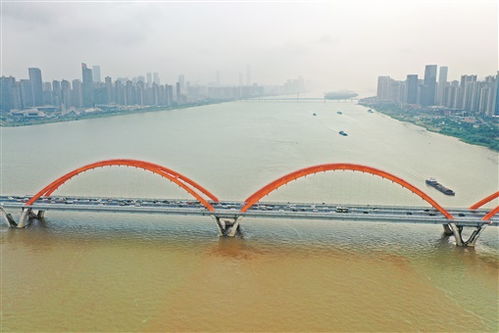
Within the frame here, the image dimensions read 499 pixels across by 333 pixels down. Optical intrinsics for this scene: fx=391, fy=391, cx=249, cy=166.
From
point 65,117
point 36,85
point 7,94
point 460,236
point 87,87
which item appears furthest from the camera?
point 87,87

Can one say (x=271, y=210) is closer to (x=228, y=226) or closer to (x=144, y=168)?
(x=228, y=226)

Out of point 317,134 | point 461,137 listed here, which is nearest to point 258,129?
point 317,134

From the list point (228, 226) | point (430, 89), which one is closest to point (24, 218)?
point (228, 226)

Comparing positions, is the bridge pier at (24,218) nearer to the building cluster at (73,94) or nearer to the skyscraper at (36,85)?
the building cluster at (73,94)

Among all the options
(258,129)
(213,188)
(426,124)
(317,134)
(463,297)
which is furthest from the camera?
(426,124)

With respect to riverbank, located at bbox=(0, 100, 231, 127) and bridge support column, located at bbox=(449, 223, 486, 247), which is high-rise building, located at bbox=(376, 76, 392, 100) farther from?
bridge support column, located at bbox=(449, 223, 486, 247)

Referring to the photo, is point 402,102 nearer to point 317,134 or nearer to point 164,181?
point 317,134
